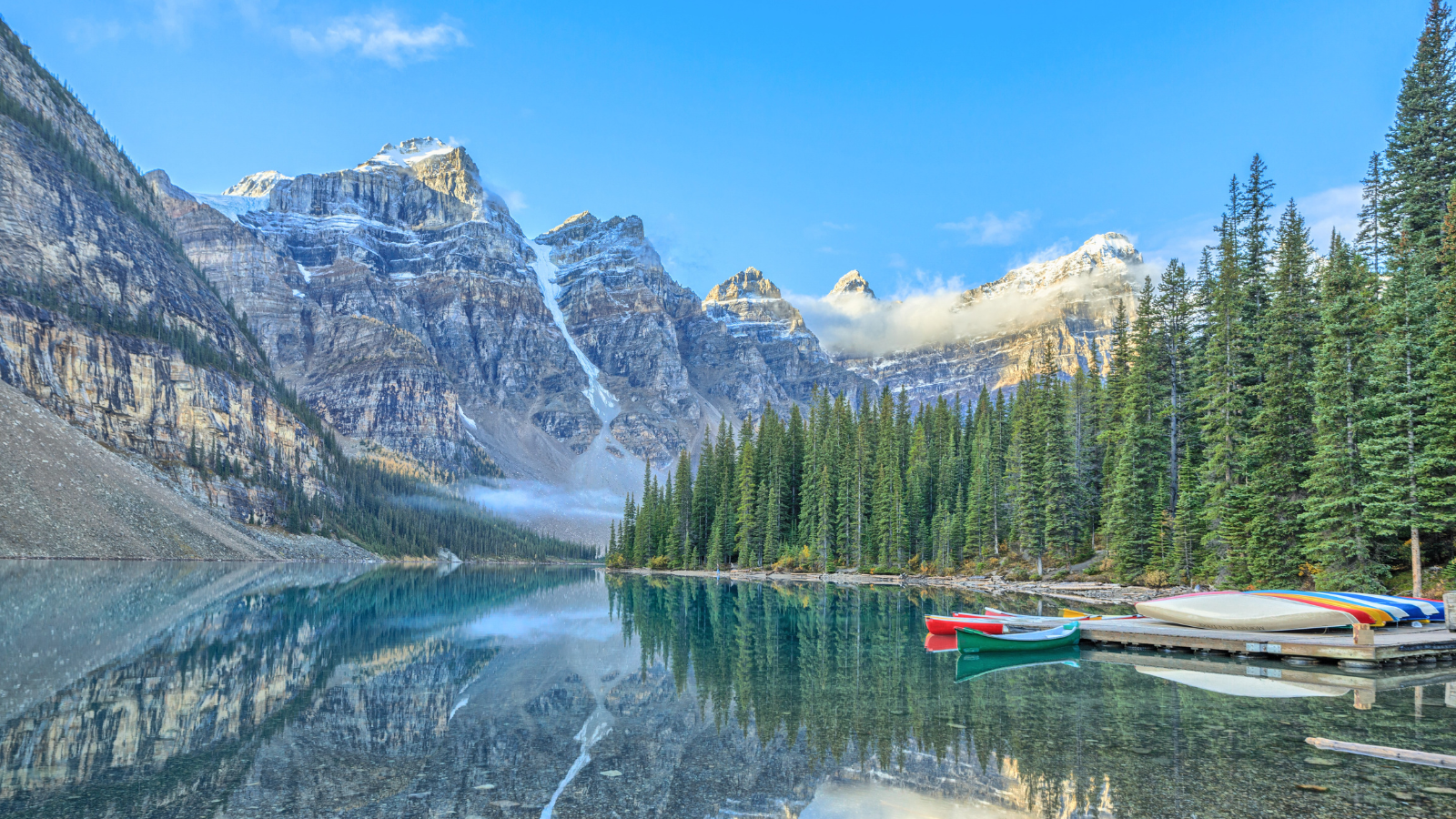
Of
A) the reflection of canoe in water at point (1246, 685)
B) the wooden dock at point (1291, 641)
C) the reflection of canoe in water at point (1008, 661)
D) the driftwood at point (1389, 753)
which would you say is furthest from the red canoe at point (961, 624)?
the driftwood at point (1389, 753)

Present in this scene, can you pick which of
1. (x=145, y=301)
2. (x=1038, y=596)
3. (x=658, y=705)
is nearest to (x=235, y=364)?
(x=145, y=301)

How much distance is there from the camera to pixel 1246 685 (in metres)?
18.3

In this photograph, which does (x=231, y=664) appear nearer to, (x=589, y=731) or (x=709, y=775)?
(x=589, y=731)

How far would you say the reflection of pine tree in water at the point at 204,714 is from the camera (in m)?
10.0

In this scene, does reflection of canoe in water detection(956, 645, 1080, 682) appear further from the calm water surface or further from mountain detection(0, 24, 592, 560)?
mountain detection(0, 24, 592, 560)

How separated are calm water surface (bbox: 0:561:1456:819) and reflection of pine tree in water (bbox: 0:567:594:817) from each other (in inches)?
2.9

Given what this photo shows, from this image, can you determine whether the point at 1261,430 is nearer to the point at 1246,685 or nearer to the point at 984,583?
the point at 1246,685

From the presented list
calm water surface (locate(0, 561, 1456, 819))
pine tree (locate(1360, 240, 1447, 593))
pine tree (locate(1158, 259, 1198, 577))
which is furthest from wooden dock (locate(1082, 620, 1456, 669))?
pine tree (locate(1158, 259, 1198, 577))

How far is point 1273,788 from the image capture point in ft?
33.5

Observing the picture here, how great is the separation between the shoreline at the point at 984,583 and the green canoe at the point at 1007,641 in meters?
11.6

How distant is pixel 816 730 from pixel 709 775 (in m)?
3.21

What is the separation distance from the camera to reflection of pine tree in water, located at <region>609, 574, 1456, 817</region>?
10.2 meters

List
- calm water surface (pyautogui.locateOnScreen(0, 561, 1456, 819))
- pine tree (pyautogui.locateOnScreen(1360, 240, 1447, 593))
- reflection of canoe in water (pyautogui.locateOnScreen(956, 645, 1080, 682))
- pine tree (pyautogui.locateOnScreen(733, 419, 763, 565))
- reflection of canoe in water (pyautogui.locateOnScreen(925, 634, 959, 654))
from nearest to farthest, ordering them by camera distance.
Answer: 1. calm water surface (pyautogui.locateOnScreen(0, 561, 1456, 819))
2. reflection of canoe in water (pyautogui.locateOnScreen(956, 645, 1080, 682))
3. reflection of canoe in water (pyautogui.locateOnScreen(925, 634, 959, 654))
4. pine tree (pyautogui.locateOnScreen(1360, 240, 1447, 593))
5. pine tree (pyautogui.locateOnScreen(733, 419, 763, 565))

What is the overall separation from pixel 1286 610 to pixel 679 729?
1960cm
